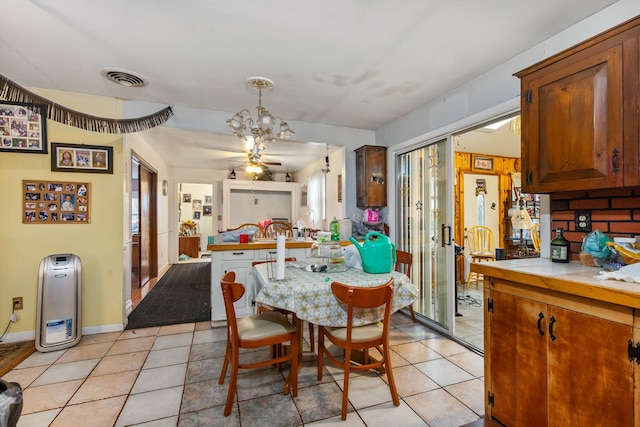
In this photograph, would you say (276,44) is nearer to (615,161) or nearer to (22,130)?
(615,161)

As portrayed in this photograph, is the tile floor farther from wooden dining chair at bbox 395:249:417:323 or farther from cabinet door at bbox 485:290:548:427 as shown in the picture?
wooden dining chair at bbox 395:249:417:323

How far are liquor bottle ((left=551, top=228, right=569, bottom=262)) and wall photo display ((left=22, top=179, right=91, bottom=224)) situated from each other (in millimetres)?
4036

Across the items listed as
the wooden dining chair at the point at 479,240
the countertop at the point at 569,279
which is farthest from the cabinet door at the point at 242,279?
the wooden dining chair at the point at 479,240

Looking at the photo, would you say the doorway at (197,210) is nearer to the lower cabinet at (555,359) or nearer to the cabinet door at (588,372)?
the lower cabinet at (555,359)

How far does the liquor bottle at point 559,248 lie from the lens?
1786 mm

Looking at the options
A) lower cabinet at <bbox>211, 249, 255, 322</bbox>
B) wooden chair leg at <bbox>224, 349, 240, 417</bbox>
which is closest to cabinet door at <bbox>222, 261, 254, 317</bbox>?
lower cabinet at <bbox>211, 249, 255, 322</bbox>

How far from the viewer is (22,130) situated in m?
2.75

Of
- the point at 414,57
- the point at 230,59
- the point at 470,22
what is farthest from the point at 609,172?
the point at 230,59

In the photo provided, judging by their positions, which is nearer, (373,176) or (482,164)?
(373,176)

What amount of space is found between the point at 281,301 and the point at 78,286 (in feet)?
7.45

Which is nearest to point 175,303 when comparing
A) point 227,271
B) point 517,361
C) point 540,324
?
point 227,271

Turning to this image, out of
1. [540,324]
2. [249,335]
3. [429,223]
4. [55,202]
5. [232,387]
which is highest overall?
[55,202]

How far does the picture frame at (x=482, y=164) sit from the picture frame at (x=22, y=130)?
584 centimetres

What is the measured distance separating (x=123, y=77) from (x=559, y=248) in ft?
12.0
